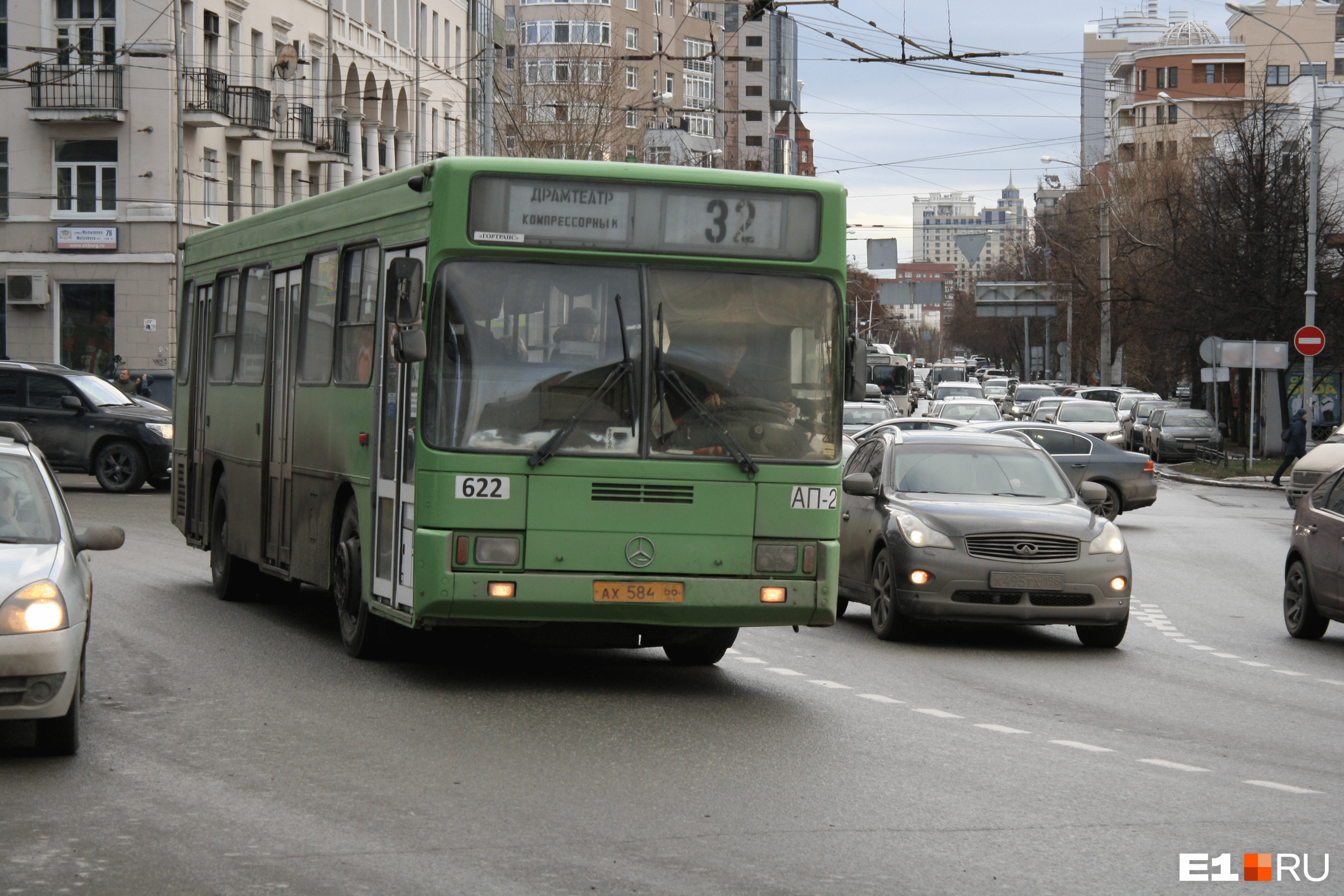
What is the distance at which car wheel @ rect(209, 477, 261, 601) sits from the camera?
14930 millimetres

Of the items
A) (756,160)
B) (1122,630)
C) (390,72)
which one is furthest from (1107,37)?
(1122,630)

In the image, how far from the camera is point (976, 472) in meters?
14.7

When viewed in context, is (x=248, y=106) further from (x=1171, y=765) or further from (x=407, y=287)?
(x=1171, y=765)

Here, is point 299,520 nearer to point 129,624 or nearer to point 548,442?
point 129,624

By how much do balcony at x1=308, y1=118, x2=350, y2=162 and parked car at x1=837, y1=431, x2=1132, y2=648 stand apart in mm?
42357

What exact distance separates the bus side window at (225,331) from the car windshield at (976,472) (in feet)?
17.2

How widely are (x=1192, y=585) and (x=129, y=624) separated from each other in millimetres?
11071

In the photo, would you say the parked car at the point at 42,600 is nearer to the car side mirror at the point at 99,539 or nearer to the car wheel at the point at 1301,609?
the car side mirror at the point at 99,539

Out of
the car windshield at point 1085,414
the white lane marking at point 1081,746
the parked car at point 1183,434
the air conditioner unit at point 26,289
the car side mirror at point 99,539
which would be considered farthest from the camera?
the parked car at point 1183,434

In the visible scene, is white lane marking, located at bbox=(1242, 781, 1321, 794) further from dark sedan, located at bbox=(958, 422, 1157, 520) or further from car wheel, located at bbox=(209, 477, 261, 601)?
dark sedan, located at bbox=(958, 422, 1157, 520)

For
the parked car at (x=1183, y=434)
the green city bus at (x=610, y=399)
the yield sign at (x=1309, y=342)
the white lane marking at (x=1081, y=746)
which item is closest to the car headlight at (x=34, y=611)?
the green city bus at (x=610, y=399)

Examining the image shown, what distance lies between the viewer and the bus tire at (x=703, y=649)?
38.0 feet

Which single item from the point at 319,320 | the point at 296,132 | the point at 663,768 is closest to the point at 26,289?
the point at 296,132

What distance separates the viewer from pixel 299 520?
41.5 feet
